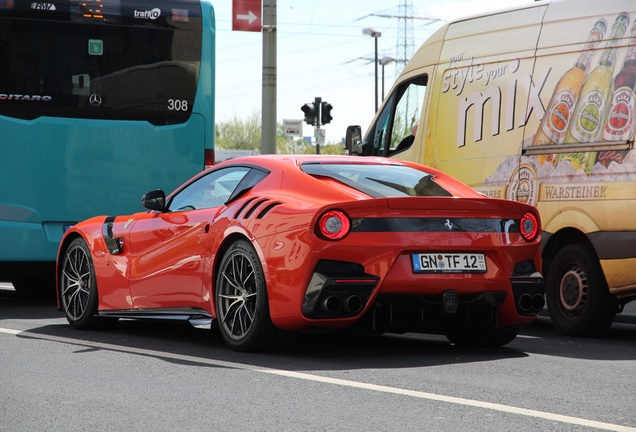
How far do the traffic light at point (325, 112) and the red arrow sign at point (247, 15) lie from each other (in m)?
7.03

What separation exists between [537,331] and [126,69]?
5079 mm

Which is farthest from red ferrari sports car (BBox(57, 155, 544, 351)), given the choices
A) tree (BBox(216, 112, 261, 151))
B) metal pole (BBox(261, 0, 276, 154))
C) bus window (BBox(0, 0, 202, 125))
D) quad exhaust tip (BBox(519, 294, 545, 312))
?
tree (BBox(216, 112, 261, 151))

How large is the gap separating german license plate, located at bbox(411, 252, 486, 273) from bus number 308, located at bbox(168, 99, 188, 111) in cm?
608

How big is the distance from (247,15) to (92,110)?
531 cm

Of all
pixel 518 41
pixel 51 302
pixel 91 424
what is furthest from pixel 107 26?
pixel 91 424

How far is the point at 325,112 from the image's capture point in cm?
2472

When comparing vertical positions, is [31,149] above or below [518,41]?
below

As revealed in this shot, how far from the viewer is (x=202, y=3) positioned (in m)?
13.4

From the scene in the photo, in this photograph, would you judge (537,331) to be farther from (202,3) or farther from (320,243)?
(202,3)

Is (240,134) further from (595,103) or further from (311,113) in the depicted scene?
(595,103)

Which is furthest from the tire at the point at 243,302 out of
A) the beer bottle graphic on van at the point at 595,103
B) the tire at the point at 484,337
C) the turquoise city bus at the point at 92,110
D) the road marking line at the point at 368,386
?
the turquoise city bus at the point at 92,110

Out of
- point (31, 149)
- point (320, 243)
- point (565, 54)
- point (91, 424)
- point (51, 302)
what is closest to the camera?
point (91, 424)

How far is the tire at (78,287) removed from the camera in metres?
9.79

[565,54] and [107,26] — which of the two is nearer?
[565,54]
